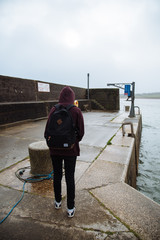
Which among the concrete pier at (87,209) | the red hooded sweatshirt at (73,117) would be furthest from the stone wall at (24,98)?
the red hooded sweatshirt at (73,117)

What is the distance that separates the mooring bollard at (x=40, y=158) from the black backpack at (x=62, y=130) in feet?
3.89

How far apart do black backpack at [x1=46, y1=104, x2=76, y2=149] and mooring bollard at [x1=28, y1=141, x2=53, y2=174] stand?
1.19 m

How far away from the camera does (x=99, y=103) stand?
1858 cm

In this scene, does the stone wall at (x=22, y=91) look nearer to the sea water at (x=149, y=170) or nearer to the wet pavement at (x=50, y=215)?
the wet pavement at (x=50, y=215)

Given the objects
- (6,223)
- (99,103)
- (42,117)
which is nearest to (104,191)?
(6,223)

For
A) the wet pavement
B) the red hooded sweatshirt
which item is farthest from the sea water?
the red hooded sweatshirt

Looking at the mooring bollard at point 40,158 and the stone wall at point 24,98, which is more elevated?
the stone wall at point 24,98

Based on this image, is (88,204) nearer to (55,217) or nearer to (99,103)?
(55,217)

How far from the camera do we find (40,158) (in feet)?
9.54

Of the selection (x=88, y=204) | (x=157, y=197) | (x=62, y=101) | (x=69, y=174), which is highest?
(x=62, y=101)

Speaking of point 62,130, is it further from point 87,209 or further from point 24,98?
point 24,98

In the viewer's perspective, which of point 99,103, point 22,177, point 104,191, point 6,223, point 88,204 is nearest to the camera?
point 6,223

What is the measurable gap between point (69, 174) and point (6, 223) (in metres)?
1.02

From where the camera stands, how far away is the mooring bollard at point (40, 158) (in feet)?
9.48
